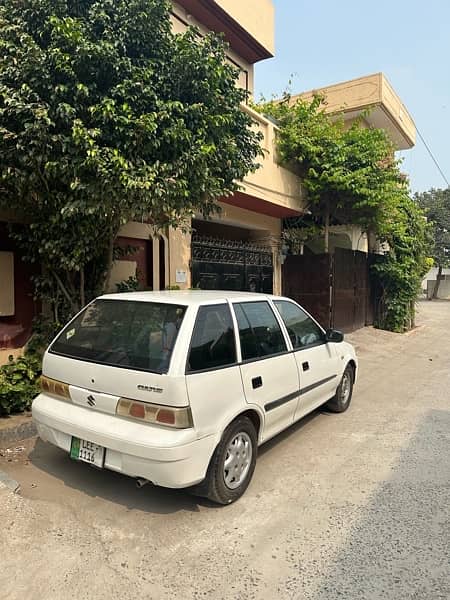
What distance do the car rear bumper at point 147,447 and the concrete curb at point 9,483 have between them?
2.17ft

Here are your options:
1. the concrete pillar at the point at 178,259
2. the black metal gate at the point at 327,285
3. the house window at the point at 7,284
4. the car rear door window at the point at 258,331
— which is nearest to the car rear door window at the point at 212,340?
the car rear door window at the point at 258,331

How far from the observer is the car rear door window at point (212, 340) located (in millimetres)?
3084

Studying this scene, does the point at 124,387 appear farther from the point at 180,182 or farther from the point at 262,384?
the point at 180,182

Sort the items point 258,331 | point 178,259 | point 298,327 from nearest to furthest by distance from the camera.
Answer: point 258,331, point 298,327, point 178,259

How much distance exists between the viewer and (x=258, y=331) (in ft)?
12.6

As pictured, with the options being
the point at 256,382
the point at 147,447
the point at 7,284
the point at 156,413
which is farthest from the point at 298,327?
the point at 7,284

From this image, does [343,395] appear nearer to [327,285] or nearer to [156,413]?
[156,413]

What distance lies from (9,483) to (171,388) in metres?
1.70

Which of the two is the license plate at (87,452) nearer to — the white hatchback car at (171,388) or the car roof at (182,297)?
the white hatchback car at (171,388)

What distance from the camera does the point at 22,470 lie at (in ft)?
12.4

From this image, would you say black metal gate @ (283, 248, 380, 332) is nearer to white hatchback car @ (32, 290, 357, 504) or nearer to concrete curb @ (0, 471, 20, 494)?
white hatchback car @ (32, 290, 357, 504)

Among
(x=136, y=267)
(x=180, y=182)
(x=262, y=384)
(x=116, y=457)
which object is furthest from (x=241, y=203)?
(x=116, y=457)

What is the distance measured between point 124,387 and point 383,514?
2109 mm

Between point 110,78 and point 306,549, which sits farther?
point 110,78
